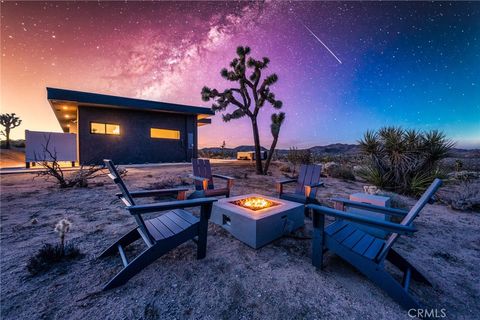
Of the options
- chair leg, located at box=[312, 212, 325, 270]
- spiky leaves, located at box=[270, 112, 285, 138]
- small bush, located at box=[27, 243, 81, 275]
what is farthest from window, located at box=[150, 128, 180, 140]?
chair leg, located at box=[312, 212, 325, 270]

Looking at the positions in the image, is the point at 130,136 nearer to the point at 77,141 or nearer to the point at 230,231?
the point at 77,141

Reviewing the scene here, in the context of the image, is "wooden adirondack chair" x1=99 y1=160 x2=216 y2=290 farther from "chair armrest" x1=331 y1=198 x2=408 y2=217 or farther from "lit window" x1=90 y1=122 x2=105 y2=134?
"lit window" x1=90 y1=122 x2=105 y2=134

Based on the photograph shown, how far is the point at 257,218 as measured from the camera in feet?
7.82

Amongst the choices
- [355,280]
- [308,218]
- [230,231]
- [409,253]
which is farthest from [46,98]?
[409,253]

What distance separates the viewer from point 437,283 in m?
1.91

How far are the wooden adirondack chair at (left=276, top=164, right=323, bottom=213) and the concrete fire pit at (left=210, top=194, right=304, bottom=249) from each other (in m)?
0.60

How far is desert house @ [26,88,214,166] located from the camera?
10.6 m

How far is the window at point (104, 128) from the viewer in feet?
37.5

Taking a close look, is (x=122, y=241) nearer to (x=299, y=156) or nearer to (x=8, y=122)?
(x=299, y=156)

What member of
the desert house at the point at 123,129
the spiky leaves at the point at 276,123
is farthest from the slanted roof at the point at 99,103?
the spiky leaves at the point at 276,123

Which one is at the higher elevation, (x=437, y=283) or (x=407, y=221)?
(x=407, y=221)

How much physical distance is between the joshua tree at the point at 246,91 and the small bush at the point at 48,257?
24.7 ft

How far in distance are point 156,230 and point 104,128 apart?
12.9m

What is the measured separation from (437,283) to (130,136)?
48.8 feet
